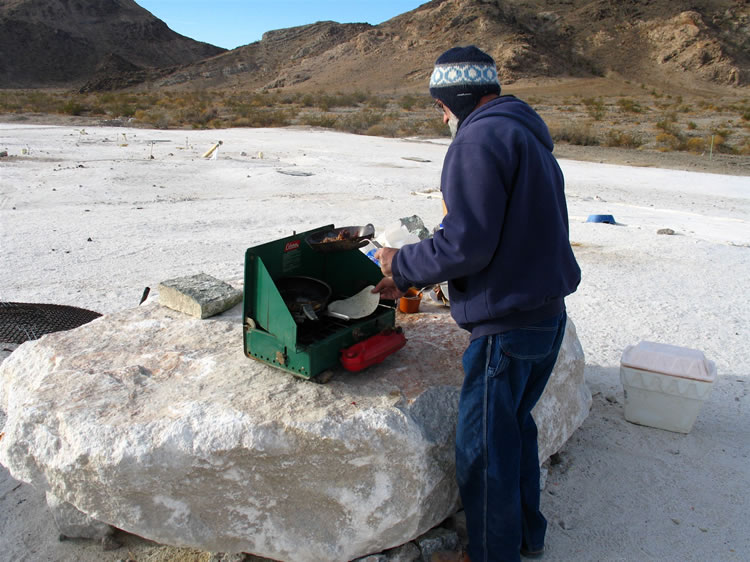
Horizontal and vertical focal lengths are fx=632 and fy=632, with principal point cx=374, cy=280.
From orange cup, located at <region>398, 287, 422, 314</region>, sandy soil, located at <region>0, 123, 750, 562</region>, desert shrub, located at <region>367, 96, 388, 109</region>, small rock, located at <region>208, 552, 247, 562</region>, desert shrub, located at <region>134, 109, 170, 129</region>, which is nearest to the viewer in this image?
small rock, located at <region>208, 552, 247, 562</region>

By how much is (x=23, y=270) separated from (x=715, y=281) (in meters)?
6.51

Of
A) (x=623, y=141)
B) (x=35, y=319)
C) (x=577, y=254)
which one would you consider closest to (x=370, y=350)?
(x=35, y=319)

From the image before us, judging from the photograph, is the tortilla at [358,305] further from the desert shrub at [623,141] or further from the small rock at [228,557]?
the desert shrub at [623,141]

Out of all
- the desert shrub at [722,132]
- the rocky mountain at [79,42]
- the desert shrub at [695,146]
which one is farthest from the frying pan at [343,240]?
the rocky mountain at [79,42]

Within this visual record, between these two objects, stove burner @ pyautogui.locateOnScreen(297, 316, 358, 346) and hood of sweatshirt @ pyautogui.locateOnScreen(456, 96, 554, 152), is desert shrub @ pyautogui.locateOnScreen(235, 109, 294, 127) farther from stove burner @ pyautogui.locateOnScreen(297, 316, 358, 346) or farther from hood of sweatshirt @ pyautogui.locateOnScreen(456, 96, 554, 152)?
hood of sweatshirt @ pyautogui.locateOnScreen(456, 96, 554, 152)

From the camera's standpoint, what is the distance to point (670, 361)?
11.5ft

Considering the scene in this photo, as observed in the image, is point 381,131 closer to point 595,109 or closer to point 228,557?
point 595,109

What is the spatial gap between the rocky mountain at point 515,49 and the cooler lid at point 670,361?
4923 cm

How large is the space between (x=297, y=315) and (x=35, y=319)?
2.75m

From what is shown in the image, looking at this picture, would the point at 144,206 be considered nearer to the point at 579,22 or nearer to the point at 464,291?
the point at 464,291

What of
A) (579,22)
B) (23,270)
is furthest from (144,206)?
(579,22)

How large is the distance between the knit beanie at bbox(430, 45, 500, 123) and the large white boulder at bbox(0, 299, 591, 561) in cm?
118

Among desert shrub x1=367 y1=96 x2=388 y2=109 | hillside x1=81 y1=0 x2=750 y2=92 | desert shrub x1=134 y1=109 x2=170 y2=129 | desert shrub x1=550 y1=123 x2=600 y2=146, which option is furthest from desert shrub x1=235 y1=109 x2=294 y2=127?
hillside x1=81 y1=0 x2=750 y2=92

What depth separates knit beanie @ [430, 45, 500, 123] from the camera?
7.34 feet
